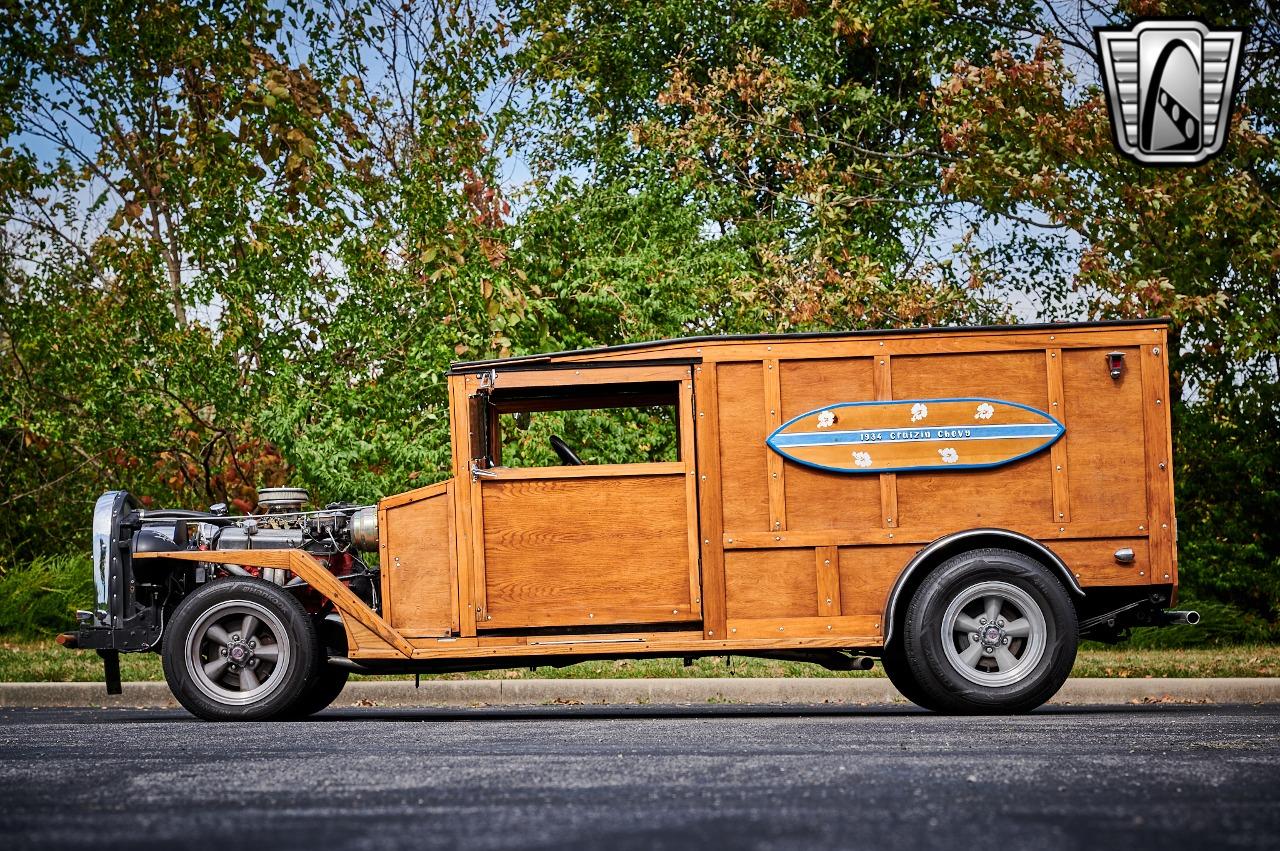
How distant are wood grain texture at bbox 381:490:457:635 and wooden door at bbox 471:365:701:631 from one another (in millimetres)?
221

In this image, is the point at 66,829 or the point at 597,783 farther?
the point at 597,783

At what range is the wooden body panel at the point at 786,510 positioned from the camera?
8734 millimetres

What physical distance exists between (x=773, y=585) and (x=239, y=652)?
3.28m

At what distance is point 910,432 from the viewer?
8797 millimetres

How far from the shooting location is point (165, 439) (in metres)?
16.1

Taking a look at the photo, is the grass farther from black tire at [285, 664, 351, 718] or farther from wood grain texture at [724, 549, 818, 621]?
wood grain texture at [724, 549, 818, 621]

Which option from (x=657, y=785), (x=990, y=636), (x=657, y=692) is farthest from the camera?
(x=657, y=692)

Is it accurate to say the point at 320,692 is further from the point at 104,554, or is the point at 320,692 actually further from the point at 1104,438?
the point at 1104,438

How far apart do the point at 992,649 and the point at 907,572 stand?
0.68 m

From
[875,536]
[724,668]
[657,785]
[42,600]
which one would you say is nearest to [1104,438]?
[875,536]

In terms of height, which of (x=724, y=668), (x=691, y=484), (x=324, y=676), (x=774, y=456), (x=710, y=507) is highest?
(x=774, y=456)

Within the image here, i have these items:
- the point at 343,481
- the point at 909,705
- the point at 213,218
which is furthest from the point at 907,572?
the point at 213,218

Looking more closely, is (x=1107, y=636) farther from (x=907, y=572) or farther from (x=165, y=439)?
(x=165, y=439)

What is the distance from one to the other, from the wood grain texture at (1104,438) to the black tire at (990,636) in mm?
557
